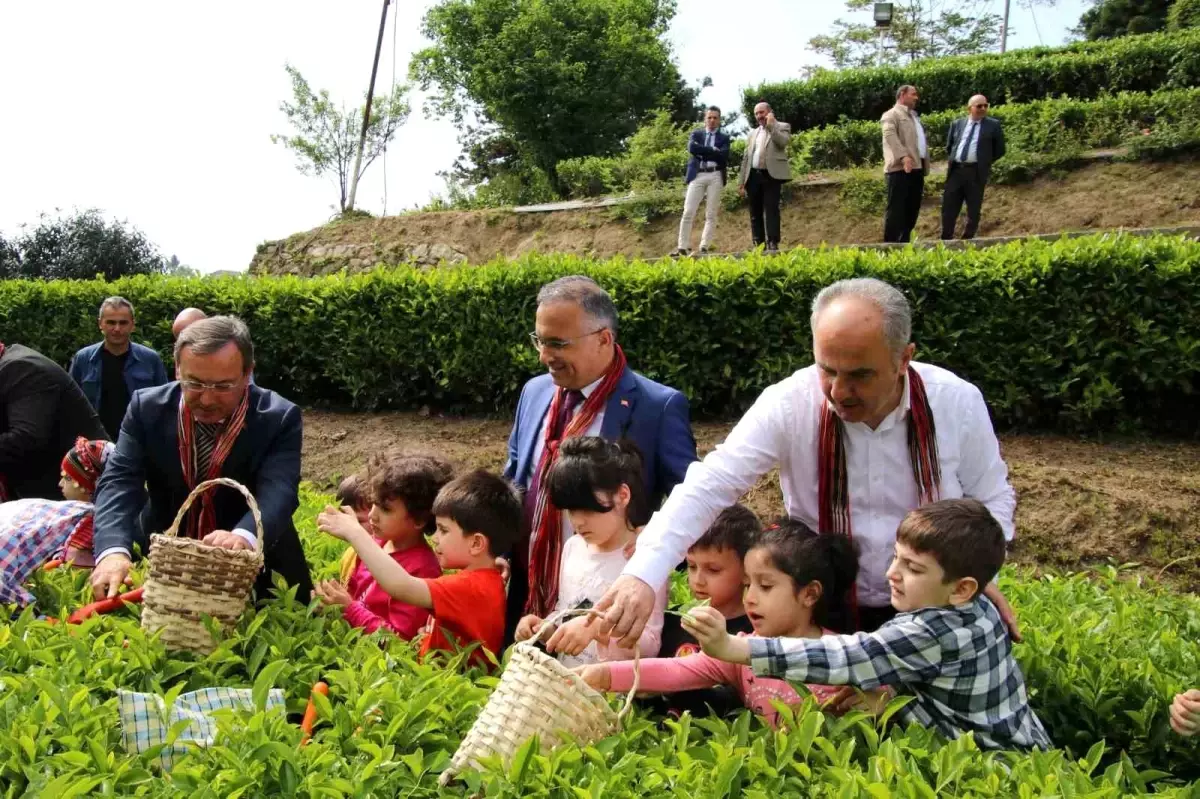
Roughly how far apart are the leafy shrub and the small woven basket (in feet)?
0.19

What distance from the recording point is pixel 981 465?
3363mm

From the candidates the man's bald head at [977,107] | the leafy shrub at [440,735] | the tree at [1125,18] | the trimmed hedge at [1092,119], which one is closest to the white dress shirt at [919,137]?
the man's bald head at [977,107]

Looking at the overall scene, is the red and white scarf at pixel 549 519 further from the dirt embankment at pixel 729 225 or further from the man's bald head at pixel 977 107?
the dirt embankment at pixel 729 225

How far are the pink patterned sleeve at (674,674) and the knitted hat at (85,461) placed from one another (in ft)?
10.5

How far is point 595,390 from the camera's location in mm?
4066

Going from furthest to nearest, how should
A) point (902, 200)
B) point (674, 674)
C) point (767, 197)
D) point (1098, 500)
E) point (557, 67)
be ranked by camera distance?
point (557, 67) → point (767, 197) → point (902, 200) → point (1098, 500) → point (674, 674)

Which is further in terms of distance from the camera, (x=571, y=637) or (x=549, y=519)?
(x=549, y=519)

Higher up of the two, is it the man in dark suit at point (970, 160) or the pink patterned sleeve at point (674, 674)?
the man in dark suit at point (970, 160)

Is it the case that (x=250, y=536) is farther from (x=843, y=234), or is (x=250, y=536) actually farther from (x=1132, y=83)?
(x=1132, y=83)

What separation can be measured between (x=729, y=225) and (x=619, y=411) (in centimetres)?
1371

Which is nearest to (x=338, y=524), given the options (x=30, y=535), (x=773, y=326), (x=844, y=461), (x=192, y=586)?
(x=192, y=586)

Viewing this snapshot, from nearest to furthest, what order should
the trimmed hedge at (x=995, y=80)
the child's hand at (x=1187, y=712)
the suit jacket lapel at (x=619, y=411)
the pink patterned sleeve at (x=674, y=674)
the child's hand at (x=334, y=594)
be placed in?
1. the child's hand at (x=1187, y=712)
2. the pink patterned sleeve at (x=674, y=674)
3. the child's hand at (x=334, y=594)
4. the suit jacket lapel at (x=619, y=411)
5. the trimmed hedge at (x=995, y=80)

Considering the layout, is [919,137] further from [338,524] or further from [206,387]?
[338,524]

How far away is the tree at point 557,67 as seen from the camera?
2781 cm
